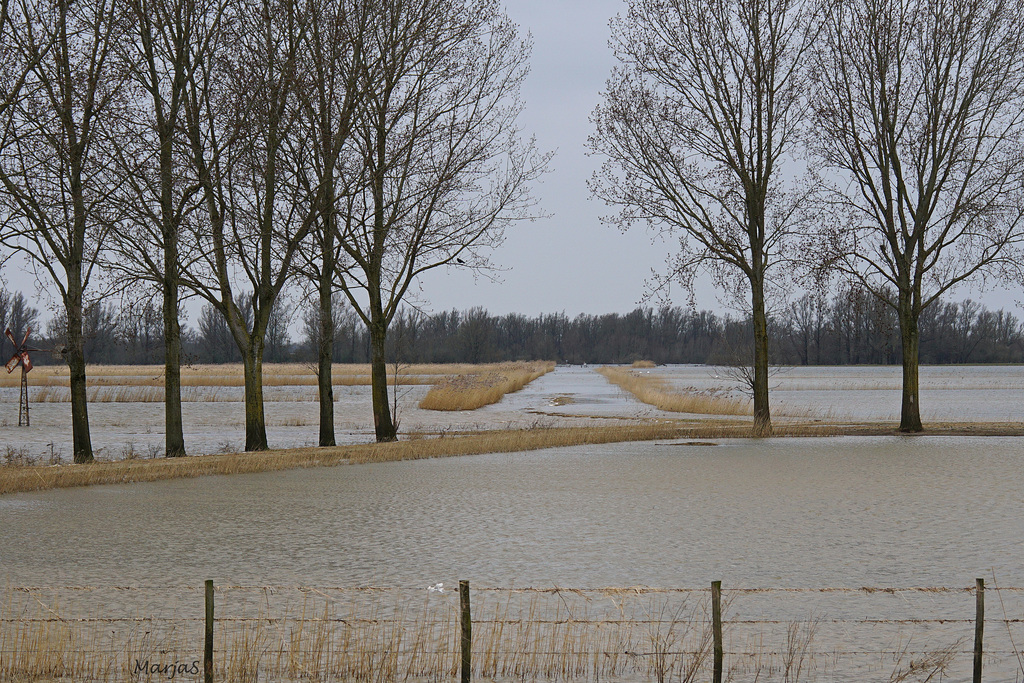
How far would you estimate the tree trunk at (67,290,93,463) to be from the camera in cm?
1711

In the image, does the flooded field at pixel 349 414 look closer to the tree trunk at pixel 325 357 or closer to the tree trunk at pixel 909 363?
the tree trunk at pixel 325 357

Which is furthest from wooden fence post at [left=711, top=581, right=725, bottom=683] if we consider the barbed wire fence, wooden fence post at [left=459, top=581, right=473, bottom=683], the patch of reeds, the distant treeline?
the distant treeline

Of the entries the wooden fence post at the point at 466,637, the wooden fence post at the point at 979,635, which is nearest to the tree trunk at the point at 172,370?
the wooden fence post at the point at 466,637

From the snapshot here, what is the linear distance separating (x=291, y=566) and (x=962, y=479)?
11.3 m

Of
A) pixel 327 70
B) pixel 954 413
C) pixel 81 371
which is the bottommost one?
pixel 954 413

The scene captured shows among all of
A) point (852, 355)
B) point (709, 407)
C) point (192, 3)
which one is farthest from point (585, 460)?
point (852, 355)

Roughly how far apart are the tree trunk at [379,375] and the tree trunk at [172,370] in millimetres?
4613

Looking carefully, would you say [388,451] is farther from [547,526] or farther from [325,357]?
[547,526]

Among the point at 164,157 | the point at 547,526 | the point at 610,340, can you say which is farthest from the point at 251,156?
the point at 610,340

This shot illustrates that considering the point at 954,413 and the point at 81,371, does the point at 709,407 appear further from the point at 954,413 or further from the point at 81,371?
the point at 81,371

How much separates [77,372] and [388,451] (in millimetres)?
5963

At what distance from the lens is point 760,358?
75.8 ft

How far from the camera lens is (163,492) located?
14.3 meters

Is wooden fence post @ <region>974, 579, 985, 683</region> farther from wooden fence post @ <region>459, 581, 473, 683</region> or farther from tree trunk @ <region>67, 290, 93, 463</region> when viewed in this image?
tree trunk @ <region>67, 290, 93, 463</region>
